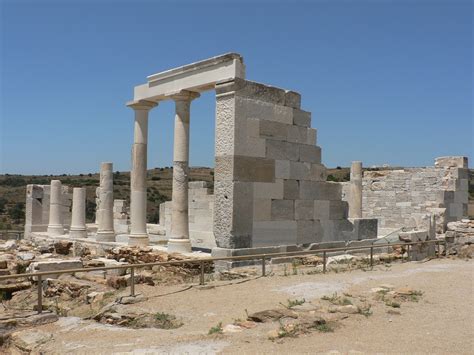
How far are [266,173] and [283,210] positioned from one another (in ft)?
3.88

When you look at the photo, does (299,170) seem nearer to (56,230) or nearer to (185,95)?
(185,95)

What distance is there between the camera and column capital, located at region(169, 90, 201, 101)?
50.8ft

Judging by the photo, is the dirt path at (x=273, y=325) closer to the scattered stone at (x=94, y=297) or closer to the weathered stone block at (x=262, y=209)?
the scattered stone at (x=94, y=297)

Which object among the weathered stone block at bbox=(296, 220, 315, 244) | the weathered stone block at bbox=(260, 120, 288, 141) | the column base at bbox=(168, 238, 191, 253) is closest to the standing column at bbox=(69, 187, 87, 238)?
the column base at bbox=(168, 238, 191, 253)

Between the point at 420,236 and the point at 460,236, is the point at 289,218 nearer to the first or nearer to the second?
the point at 420,236

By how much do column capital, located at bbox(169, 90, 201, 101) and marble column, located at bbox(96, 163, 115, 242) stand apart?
257 inches

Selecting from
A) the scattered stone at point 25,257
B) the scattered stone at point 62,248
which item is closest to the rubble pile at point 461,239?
the scattered stone at point 25,257

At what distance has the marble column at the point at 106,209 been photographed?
19645 mm

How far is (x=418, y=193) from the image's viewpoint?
955 inches

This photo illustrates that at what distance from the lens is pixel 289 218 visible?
13539mm

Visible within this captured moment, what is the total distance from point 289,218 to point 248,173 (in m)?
1.97

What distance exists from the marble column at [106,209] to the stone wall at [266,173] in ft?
28.0

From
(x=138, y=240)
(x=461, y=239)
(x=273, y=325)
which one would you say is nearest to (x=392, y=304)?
(x=273, y=325)

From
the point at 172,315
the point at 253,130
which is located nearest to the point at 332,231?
the point at 253,130
